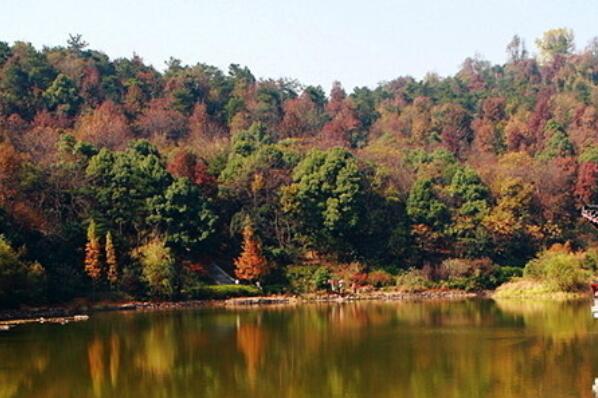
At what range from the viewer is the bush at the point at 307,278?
5506cm

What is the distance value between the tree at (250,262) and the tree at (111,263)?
7621 millimetres

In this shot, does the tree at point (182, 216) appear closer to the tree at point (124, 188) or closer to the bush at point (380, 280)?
the tree at point (124, 188)

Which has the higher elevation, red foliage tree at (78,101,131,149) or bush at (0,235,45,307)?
red foliage tree at (78,101,131,149)

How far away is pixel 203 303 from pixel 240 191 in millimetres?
11464

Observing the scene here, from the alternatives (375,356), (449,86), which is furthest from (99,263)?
(449,86)

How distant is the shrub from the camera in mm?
50031

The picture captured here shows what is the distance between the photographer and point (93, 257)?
4972cm

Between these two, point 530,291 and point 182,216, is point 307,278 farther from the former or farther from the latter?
point 530,291

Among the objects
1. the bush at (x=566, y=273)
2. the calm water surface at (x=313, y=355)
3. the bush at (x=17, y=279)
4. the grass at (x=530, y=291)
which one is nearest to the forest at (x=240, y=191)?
the bush at (x=17, y=279)

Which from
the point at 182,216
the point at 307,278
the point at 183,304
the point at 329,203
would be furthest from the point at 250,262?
the point at 329,203

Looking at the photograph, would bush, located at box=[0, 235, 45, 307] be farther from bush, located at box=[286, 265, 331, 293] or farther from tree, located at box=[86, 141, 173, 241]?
bush, located at box=[286, 265, 331, 293]

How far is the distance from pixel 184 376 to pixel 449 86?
84450mm

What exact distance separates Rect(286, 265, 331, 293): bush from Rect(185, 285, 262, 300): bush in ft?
8.15

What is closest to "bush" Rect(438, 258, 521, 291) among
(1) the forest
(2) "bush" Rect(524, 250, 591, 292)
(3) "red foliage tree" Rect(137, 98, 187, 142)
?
(1) the forest
